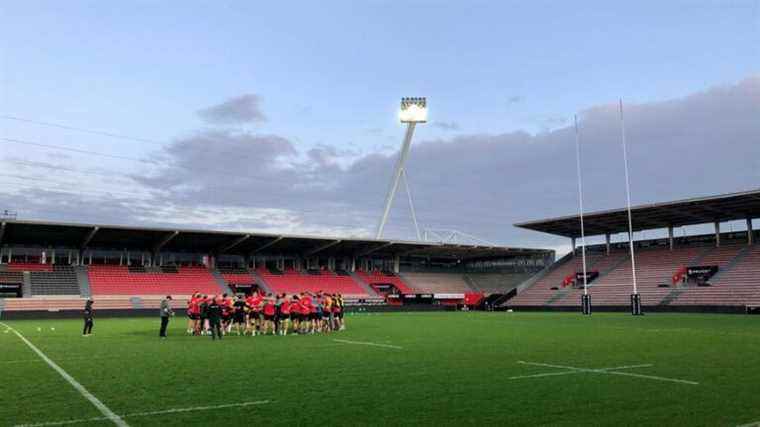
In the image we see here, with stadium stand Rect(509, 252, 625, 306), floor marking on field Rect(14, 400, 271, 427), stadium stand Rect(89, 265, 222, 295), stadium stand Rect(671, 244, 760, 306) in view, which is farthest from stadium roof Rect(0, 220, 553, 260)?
floor marking on field Rect(14, 400, 271, 427)

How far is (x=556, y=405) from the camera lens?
807 cm

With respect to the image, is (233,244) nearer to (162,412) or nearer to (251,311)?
(251,311)

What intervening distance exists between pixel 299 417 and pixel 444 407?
199 centimetres

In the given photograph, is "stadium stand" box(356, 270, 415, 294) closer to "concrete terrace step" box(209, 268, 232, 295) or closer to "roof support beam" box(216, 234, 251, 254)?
"roof support beam" box(216, 234, 251, 254)

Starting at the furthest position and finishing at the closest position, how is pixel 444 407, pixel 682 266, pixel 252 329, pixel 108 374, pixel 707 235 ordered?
pixel 707 235 → pixel 682 266 → pixel 252 329 → pixel 108 374 → pixel 444 407

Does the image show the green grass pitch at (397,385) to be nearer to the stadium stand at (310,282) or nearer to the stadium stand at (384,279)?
the stadium stand at (310,282)

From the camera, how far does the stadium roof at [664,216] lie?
47938 millimetres

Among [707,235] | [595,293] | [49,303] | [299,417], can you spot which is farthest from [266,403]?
[707,235]

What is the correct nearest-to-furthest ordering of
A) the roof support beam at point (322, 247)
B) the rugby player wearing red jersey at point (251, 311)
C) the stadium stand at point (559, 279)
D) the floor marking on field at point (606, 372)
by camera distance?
1. the floor marking on field at point (606, 372)
2. the rugby player wearing red jersey at point (251, 311)
3. the stadium stand at point (559, 279)
4. the roof support beam at point (322, 247)

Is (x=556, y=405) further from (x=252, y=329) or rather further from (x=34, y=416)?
(x=252, y=329)

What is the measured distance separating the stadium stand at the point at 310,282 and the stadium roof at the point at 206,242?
2596 millimetres

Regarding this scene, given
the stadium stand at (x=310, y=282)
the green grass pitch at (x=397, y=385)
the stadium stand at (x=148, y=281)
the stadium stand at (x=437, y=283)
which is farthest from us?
the stadium stand at (x=437, y=283)

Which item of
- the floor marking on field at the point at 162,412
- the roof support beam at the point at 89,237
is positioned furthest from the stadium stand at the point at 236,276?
the floor marking on field at the point at 162,412

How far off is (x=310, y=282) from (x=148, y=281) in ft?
55.0
